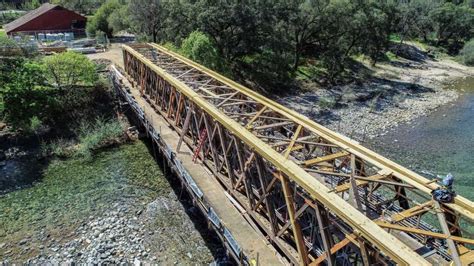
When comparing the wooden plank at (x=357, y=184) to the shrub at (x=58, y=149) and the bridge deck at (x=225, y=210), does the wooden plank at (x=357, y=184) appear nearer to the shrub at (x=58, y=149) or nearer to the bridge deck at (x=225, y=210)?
the bridge deck at (x=225, y=210)

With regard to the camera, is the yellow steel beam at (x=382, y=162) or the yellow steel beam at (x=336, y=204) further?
the yellow steel beam at (x=382, y=162)

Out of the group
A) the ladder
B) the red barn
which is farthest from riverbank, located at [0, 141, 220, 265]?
the red barn

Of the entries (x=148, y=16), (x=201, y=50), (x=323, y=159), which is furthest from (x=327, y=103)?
(x=323, y=159)

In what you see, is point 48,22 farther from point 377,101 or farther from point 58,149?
point 377,101

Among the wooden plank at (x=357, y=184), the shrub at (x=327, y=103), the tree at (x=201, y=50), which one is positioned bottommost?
the shrub at (x=327, y=103)

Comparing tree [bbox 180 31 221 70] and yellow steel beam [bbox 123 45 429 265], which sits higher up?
tree [bbox 180 31 221 70]

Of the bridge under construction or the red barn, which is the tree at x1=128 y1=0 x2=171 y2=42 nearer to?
the red barn

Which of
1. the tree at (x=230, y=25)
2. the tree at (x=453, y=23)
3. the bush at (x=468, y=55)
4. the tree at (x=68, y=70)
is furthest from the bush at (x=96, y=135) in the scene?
the tree at (x=453, y=23)
